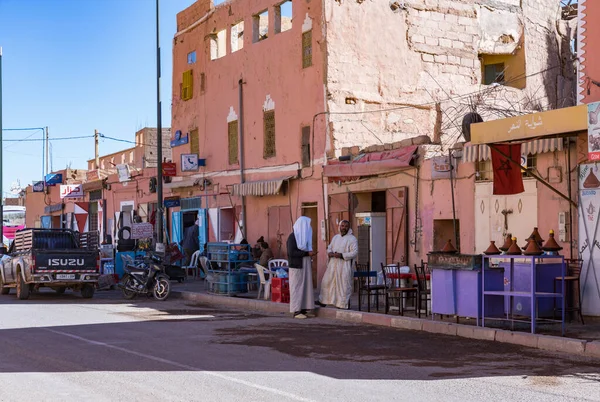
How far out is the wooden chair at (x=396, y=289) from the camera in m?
15.7

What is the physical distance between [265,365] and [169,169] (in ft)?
76.9

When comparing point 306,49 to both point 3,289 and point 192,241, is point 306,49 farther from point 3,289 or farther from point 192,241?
point 3,289

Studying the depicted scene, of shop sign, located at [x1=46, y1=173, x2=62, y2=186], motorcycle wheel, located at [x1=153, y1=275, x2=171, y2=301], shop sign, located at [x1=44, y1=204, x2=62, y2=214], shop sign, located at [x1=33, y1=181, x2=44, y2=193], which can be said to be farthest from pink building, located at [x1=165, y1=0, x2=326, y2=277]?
shop sign, located at [x1=33, y1=181, x2=44, y2=193]

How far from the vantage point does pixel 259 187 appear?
26.4 meters

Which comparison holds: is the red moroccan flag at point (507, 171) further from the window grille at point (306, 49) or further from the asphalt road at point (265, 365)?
the window grille at point (306, 49)

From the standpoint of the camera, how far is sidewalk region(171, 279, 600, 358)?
38.8 feet

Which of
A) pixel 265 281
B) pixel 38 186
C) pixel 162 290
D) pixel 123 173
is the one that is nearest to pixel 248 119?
pixel 162 290

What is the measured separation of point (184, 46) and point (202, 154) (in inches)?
181

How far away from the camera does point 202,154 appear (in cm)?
3141

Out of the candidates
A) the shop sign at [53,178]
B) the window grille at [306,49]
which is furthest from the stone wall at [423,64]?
the shop sign at [53,178]

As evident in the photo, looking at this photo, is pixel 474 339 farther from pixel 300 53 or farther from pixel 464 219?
pixel 300 53

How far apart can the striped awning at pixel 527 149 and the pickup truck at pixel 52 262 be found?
10.2 meters

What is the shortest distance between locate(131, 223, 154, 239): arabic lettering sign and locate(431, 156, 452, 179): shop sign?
11200 millimetres

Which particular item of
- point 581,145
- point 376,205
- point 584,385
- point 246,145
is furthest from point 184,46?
point 584,385
